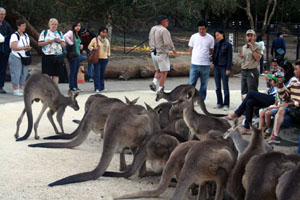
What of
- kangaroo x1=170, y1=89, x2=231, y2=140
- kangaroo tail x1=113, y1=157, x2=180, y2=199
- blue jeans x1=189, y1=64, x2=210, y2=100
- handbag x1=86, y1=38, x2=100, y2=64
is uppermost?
handbag x1=86, y1=38, x2=100, y2=64

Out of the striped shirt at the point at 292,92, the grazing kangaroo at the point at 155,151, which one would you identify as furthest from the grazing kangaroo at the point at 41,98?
the striped shirt at the point at 292,92

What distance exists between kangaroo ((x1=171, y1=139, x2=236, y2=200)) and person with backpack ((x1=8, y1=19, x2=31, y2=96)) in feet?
26.1

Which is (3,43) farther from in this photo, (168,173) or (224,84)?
(168,173)

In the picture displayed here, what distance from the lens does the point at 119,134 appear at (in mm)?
5828

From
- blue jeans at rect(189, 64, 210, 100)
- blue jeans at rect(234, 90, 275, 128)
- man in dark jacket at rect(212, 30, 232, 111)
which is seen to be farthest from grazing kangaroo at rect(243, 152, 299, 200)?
blue jeans at rect(189, 64, 210, 100)

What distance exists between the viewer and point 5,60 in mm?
12859

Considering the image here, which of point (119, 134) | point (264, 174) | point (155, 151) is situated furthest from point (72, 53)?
point (264, 174)

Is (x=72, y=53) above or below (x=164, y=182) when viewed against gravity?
above

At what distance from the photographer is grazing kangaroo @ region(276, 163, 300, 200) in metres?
3.85

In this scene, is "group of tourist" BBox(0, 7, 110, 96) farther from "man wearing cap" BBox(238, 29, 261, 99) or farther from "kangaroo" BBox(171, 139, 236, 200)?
"kangaroo" BBox(171, 139, 236, 200)

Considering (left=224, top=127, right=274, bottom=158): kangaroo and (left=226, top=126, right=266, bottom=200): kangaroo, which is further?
(left=224, top=127, right=274, bottom=158): kangaroo

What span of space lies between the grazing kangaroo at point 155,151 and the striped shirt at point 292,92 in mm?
2427

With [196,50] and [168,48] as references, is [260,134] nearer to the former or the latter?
[196,50]

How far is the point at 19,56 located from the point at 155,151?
7585 mm
